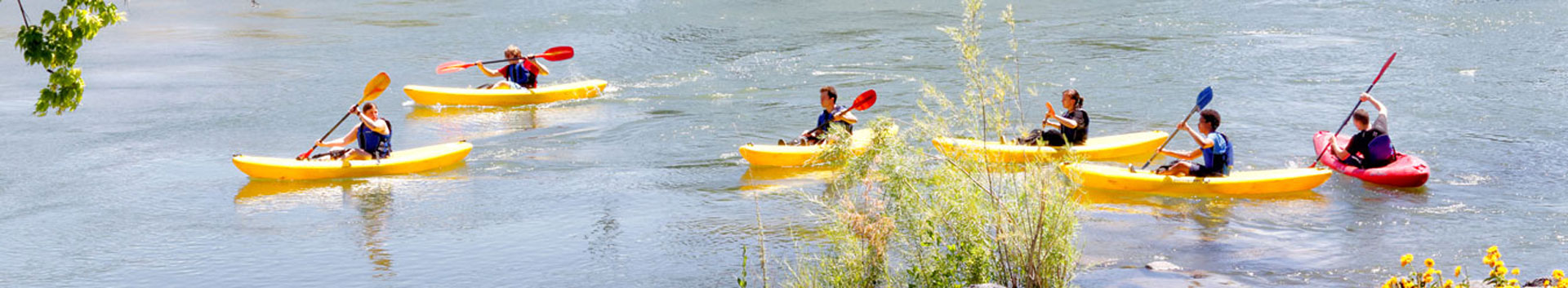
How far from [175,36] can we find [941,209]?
59.7ft

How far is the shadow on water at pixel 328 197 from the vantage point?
30.0 feet

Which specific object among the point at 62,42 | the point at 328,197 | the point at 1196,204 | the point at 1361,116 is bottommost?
the point at 328,197

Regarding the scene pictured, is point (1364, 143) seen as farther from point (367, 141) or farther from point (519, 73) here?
point (519, 73)

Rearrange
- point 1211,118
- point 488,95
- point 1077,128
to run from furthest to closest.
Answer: point 488,95 → point 1077,128 → point 1211,118

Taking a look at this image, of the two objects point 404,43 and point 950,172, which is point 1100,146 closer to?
point 950,172

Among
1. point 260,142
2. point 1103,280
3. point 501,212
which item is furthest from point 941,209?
point 260,142

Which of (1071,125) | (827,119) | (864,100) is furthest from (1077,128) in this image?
(827,119)

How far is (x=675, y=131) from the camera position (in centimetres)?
1252

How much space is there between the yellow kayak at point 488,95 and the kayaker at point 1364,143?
7740 mm

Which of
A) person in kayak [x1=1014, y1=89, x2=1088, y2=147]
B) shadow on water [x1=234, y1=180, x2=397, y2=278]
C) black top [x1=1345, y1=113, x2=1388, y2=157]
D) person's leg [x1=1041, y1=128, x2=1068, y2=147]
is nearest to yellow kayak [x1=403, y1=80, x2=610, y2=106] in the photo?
shadow on water [x1=234, y1=180, x2=397, y2=278]

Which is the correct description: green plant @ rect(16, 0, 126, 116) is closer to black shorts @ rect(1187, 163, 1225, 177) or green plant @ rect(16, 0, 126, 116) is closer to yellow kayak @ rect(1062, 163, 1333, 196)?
yellow kayak @ rect(1062, 163, 1333, 196)

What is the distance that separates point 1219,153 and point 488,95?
7784mm

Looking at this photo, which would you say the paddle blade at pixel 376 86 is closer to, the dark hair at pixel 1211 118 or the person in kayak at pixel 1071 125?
the person in kayak at pixel 1071 125

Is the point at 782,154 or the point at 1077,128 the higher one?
the point at 1077,128
